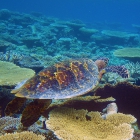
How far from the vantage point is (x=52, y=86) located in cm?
366

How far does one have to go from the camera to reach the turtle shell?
11.5ft

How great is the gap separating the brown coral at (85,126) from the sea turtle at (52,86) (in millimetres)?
328

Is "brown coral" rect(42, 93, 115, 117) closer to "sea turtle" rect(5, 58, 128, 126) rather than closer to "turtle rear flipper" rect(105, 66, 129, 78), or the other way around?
"sea turtle" rect(5, 58, 128, 126)

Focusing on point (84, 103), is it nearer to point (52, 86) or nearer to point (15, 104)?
point (52, 86)

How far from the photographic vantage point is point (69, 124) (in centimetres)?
335

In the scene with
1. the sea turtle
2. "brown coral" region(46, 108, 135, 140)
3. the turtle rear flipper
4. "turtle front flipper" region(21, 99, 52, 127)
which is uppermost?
the turtle rear flipper

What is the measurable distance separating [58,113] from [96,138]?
868 mm

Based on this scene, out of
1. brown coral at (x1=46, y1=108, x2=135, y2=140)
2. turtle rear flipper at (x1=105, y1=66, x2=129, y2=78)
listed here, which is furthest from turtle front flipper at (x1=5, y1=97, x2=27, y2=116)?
turtle rear flipper at (x1=105, y1=66, x2=129, y2=78)

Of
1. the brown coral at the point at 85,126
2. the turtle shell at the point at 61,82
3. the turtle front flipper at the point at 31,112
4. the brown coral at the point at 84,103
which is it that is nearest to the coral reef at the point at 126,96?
the brown coral at the point at 84,103

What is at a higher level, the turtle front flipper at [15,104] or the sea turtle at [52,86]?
the sea turtle at [52,86]

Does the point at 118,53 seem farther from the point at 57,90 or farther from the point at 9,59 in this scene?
the point at 57,90

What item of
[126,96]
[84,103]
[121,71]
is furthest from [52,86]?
[121,71]

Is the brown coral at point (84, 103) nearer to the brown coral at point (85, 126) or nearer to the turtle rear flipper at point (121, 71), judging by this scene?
the brown coral at point (85, 126)

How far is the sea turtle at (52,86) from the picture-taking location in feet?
11.4
